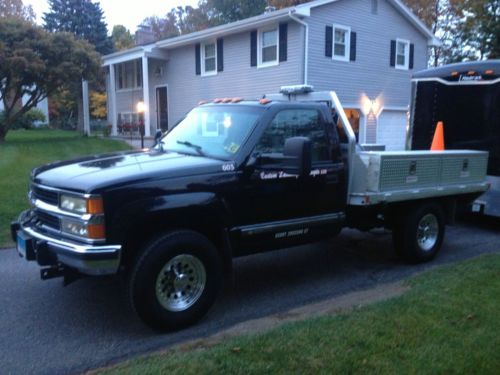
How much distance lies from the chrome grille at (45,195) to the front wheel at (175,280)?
0.89m

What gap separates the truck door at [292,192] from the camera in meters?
4.77

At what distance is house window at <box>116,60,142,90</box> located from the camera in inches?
1071

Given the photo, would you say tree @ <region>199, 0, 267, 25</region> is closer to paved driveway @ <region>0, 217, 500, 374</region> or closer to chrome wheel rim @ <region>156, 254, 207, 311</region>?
paved driveway @ <region>0, 217, 500, 374</region>

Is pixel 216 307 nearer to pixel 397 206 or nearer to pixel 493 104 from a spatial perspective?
pixel 397 206

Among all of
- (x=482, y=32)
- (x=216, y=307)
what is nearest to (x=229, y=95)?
(x=482, y=32)

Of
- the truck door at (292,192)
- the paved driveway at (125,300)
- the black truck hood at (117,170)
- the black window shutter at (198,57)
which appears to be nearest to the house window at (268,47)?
the black window shutter at (198,57)

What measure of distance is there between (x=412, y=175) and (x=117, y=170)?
3.50 m

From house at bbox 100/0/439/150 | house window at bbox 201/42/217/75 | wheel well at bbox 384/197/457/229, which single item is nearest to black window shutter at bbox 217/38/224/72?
house at bbox 100/0/439/150

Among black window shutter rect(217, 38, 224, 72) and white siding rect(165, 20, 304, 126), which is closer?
white siding rect(165, 20, 304, 126)

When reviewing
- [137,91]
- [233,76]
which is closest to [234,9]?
[137,91]

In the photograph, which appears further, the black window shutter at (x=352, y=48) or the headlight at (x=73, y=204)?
the black window shutter at (x=352, y=48)

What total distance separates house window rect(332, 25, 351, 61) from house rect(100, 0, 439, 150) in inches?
1.5

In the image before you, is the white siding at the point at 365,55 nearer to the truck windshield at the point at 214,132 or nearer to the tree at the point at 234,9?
the truck windshield at the point at 214,132

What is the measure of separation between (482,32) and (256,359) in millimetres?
18990
